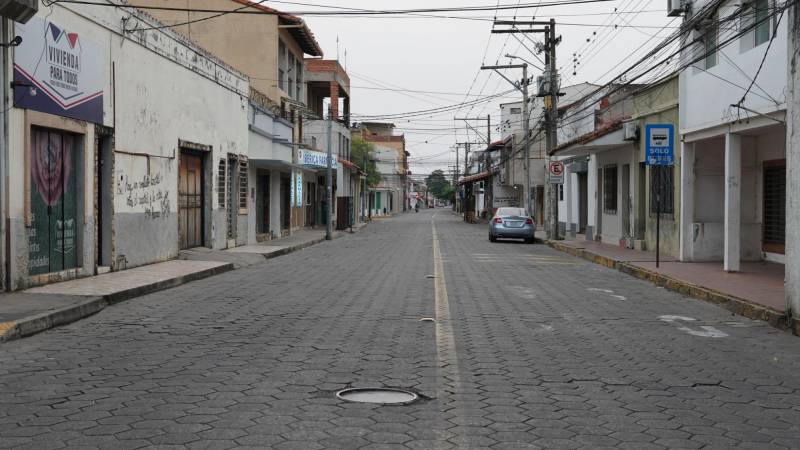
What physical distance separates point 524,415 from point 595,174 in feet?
82.1

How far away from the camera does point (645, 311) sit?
1120 centimetres

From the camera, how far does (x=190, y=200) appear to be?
20562mm

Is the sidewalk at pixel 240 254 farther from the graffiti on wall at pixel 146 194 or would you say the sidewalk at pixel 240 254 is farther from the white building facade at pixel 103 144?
the graffiti on wall at pixel 146 194

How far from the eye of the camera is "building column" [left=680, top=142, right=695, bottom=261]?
1812cm

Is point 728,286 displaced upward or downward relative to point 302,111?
downward

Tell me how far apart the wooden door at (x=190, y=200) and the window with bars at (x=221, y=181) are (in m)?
1.00

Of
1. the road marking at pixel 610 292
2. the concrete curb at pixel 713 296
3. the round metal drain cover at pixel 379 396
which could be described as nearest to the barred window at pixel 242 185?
the concrete curb at pixel 713 296

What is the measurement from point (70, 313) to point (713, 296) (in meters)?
9.75

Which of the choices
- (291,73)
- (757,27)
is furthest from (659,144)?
(291,73)

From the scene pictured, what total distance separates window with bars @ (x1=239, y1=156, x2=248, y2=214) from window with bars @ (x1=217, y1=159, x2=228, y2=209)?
1.82 metres

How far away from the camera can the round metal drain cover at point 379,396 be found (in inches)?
223

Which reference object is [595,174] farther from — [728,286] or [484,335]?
[484,335]

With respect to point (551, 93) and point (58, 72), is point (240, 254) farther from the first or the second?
point (551, 93)

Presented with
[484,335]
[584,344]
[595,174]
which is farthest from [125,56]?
[595,174]
